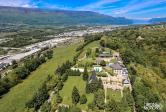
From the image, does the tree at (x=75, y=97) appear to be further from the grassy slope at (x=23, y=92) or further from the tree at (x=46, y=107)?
the grassy slope at (x=23, y=92)

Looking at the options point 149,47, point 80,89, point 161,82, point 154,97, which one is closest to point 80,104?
point 80,89

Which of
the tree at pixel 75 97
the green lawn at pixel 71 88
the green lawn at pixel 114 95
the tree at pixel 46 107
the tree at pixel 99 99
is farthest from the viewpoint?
the green lawn at pixel 71 88

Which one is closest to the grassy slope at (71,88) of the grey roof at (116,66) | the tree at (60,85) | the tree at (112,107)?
the tree at (60,85)

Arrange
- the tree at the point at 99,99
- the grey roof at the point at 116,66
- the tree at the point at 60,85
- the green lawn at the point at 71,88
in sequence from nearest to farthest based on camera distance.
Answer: the tree at the point at 99,99, the green lawn at the point at 71,88, the tree at the point at 60,85, the grey roof at the point at 116,66

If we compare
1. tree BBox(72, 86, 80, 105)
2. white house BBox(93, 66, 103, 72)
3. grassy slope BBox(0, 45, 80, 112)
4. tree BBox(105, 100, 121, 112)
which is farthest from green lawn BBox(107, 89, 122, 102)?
grassy slope BBox(0, 45, 80, 112)

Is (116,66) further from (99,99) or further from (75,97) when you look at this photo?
(99,99)

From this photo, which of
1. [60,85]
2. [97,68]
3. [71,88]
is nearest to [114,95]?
[71,88]
